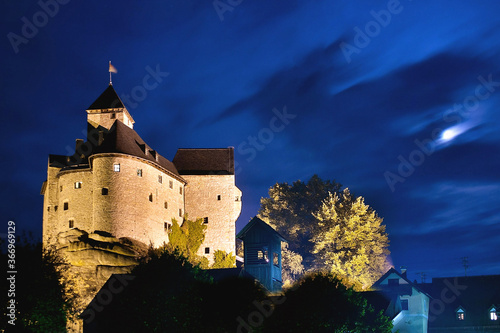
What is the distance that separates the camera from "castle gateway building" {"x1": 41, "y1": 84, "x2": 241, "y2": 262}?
6106 cm

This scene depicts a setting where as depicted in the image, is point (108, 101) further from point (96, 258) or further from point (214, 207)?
point (96, 258)

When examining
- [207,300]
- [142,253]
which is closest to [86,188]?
[142,253]

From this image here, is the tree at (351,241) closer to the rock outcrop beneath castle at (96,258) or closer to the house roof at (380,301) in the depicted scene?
the house roof at (380,301)

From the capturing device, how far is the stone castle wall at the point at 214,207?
2842 inches

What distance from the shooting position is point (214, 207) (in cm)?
7300

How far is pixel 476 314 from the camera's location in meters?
64.6

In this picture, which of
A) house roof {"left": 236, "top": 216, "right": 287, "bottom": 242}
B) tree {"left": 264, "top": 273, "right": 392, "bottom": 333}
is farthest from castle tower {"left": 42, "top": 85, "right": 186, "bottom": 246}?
tree {"left": 264, "top": 273, "right": 392, "bottom": 333}

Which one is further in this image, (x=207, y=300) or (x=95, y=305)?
(x=95, y=305)

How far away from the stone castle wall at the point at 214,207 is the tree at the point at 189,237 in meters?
1.87

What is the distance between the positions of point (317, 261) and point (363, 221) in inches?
291

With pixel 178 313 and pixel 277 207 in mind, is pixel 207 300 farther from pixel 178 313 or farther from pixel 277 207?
pixel 277 207

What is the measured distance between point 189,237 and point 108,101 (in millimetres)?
22843

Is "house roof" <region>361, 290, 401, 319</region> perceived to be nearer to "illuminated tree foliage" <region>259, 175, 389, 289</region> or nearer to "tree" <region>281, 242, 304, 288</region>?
"illuminated tree foliage" <region>259, 175, 389, 289</region>

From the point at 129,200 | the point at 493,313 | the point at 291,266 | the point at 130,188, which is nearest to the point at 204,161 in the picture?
the point at 130,188
